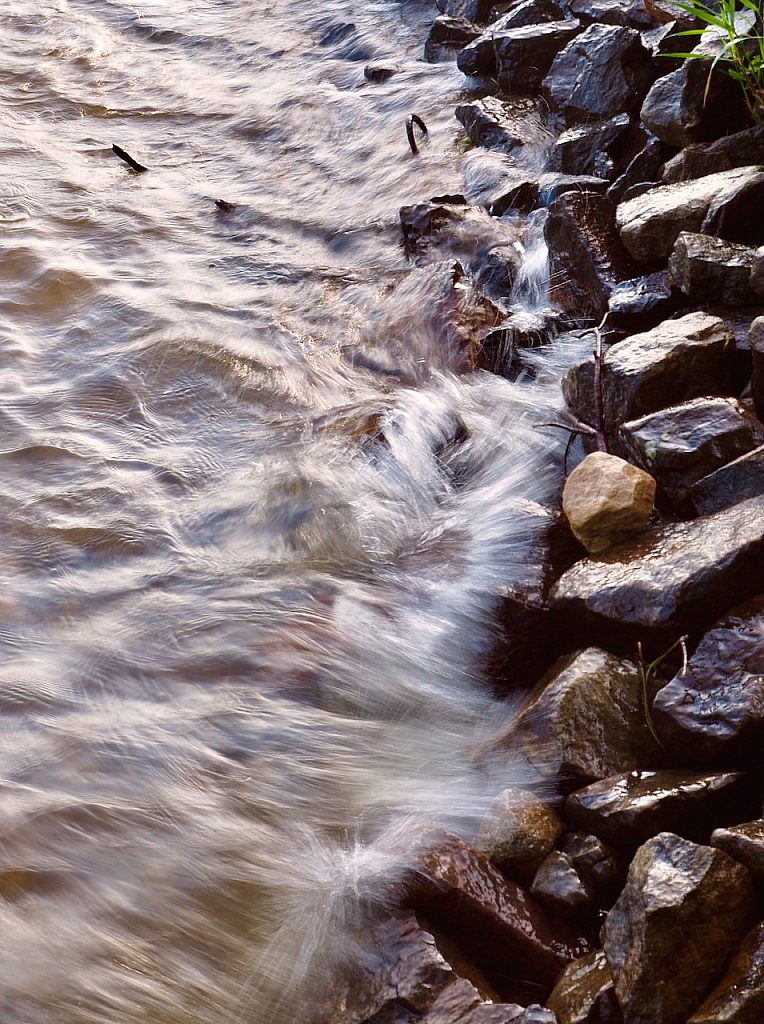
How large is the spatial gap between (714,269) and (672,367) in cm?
50

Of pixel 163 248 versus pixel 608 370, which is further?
pixel 163 248

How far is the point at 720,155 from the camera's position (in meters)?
3.50

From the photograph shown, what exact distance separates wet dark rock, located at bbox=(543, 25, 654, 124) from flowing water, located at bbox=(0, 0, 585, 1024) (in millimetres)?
527

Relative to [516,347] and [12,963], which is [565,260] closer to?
[516,347]

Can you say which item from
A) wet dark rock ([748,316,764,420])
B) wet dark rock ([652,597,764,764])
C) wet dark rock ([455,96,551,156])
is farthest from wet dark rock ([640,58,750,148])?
wet dark rock ([652,597,764,764])

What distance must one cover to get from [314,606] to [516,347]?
1495mm

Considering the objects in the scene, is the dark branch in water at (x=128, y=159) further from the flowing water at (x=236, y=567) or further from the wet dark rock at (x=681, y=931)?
the wet dark rock at (x=681, y=931)

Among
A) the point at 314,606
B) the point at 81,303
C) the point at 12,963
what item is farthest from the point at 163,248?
Answer: the point at 12,963

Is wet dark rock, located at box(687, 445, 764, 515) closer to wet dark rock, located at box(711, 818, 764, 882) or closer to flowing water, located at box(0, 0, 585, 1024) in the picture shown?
flowing water, located at box(0, 0, 585, 1024)

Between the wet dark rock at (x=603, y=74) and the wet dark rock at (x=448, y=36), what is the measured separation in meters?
1.59

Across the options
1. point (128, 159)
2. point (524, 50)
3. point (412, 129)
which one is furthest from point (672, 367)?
point (128, 159)

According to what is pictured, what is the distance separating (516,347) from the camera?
3656 mm

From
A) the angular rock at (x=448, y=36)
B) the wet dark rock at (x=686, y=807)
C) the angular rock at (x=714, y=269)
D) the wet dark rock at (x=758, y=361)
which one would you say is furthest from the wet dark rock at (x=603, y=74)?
the wet dark rock at (x=686, y=807)

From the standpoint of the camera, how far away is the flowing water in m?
2.17
